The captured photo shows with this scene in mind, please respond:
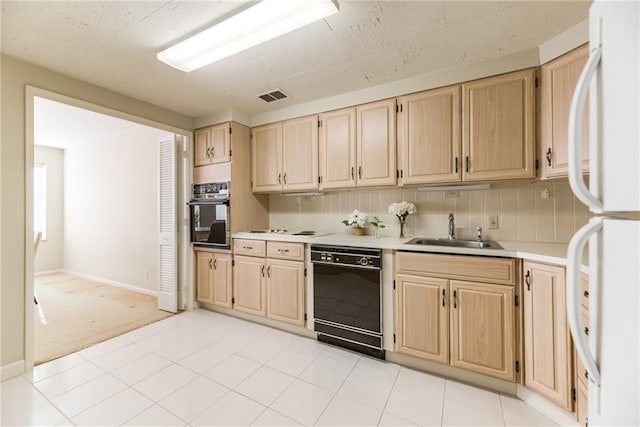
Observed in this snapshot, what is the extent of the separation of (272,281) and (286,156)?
1407mm

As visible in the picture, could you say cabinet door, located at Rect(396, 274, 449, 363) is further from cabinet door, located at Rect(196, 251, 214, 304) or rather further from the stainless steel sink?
cabinet door, located at Rect(196, 251, 214, 304)

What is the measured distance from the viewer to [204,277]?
338cm

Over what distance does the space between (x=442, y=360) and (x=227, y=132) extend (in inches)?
122

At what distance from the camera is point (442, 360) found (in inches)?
78.5

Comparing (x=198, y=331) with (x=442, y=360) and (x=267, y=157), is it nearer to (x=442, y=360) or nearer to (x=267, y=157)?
(x=267, y=157)

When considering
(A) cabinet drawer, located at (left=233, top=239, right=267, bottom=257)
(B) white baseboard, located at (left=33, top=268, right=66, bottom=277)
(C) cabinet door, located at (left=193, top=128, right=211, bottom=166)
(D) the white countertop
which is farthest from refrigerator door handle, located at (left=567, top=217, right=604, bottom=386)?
(B) white baseboard, located at (left=33, top=268, right=66, bottom=277)


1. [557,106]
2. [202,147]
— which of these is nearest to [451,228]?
[557,106]

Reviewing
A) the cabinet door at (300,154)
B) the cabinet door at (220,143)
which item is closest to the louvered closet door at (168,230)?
the cabinet door at (220,143)

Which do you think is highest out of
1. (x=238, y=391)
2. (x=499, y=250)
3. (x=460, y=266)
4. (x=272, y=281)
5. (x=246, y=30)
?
(x=246, y=30)

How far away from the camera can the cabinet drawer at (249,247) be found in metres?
2.91

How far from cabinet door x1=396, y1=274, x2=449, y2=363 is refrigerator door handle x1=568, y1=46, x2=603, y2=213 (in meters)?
1.33

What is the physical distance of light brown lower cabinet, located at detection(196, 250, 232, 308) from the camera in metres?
3.17

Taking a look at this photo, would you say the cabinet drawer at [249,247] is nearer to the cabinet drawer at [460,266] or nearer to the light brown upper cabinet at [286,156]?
the light brown upper cabinet at [286,156]

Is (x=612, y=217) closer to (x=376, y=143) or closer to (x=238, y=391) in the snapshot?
(x=376, y=143)
